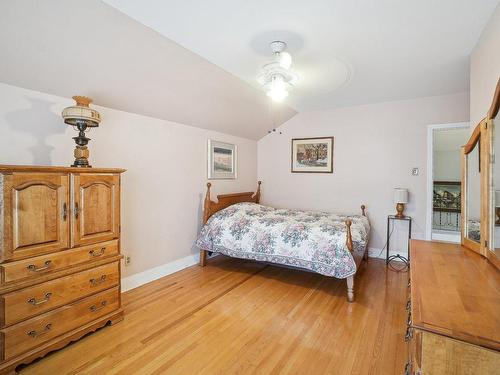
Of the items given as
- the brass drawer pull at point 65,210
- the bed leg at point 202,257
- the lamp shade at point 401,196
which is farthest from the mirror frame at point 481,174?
the bed leg at point 202,257

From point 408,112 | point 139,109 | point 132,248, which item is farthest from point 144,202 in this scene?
point 408,112

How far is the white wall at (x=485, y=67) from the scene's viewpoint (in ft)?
5.96

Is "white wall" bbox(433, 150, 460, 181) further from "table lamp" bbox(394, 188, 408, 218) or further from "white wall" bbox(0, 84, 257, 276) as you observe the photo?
"white wall" bbox(0, 84, 257, 276)

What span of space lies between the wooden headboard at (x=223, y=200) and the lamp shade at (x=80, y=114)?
75.8 inches

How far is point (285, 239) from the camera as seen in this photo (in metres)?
3.17

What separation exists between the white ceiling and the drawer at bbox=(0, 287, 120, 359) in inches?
87.2

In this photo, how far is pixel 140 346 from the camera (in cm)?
206

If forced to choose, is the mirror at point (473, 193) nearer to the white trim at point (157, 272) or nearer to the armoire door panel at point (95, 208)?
the armoire door panel at point (95, 208)

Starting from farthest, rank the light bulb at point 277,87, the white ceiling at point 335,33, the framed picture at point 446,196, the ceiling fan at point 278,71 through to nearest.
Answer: the framed picture at point 446,196, the light bulb at point 277,87, the ceiling fan at point 278,71, the white ceiling at point 335,33

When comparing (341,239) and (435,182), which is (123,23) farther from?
(435,182)

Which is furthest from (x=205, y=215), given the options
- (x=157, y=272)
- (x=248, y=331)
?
(x=248, y=331)

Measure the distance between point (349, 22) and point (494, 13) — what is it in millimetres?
969

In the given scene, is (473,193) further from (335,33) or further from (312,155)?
(312,155)

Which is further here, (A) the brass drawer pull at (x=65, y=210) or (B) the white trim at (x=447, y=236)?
(B) the white trim at (x=447, y=236)
